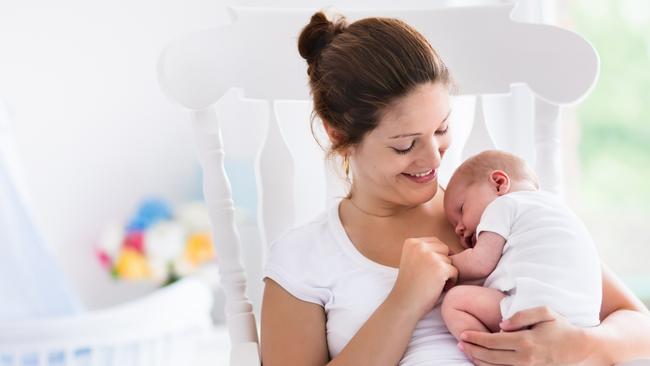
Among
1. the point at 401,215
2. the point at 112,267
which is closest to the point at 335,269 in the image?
the point at 401,215

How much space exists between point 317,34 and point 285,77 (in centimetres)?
16

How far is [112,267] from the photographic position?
8.73 feet

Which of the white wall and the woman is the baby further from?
the white wall

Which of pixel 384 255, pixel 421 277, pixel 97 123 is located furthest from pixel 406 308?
pixel 97 123

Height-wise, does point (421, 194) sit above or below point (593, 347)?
above

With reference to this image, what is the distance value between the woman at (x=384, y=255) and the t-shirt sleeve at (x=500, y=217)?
8 centimetres

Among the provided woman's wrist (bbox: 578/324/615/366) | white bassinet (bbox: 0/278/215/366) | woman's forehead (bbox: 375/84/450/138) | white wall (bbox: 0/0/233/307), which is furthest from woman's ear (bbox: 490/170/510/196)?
white wall (bbox: 0/0/233/307)

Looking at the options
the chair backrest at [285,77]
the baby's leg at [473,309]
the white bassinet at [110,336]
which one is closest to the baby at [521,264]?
the baby's leg at [473,309]

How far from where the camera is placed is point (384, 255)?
134 centimetres

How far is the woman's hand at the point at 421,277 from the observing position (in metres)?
1.20

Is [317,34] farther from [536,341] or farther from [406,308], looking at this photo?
[536,341]

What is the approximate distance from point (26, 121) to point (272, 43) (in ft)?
5.22

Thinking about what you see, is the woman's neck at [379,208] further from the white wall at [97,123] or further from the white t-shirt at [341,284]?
the white wall at [97,123]

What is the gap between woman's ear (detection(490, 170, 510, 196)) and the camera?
1.27m
